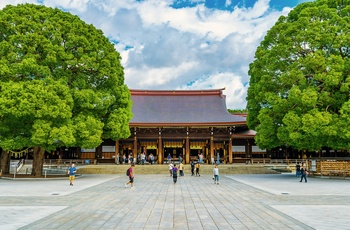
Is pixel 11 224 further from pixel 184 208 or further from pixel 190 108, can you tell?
pixel 190 108

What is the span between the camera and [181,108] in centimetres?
4316

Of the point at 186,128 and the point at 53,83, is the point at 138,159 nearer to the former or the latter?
the point at 186,128

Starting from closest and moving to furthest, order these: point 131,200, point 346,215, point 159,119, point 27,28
A: 1. point 346,215
2. point 131,200
3. point 27,28
4. point 159,119

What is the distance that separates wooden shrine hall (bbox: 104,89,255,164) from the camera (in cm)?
3794

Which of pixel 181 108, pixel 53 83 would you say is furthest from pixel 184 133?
pixel 53 83

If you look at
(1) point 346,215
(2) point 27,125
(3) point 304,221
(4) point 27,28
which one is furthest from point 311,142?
(4) point 27,28

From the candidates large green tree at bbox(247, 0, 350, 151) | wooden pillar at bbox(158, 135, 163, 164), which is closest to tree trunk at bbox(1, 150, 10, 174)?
wooden pillar at bbox(158, 135, 163, 164)

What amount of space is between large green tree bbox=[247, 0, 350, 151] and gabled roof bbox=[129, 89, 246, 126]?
413 inches

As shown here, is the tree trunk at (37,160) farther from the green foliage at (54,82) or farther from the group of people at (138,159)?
the group of people at (138,159)

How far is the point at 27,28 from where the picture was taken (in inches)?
922

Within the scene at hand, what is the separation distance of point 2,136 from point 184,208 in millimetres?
17388

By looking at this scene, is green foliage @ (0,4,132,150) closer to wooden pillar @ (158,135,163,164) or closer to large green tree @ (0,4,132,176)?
large green tree @ (0,4,132,176)

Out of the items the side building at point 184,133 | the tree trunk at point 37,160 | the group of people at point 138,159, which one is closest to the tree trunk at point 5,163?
the tree trunk at point 37,160

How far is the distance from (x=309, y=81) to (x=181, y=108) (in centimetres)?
2068
